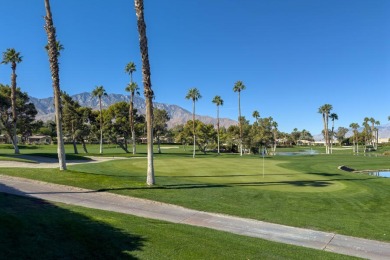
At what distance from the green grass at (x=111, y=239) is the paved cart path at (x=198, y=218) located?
115 centimetres

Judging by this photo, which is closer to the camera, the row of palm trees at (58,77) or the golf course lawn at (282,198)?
the golf course lawn at (282,198)

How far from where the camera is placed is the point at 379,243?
42.7 ft

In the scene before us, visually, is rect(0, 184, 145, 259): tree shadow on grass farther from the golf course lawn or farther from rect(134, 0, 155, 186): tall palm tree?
rect(134, 0, 155, 186): tall palm tree

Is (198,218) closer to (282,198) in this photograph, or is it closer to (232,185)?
A: (282,198)

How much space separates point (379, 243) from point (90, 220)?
35.2 feet

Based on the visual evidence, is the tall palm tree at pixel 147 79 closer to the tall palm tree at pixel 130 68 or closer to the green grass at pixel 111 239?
the green grass at pixel 111 239

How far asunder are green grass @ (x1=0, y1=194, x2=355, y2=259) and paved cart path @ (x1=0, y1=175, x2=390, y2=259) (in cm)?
115

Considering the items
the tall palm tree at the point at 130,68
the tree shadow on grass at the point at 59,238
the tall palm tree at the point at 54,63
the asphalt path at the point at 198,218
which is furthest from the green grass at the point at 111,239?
the tall palm tree at the point at 130,68

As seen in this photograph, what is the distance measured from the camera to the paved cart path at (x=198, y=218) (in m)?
12.5

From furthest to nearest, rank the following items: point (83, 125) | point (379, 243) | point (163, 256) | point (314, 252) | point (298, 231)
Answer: point (83, 125) < point (298, 231) < point (379, 243) < point (314, 252) < point (163, 256)

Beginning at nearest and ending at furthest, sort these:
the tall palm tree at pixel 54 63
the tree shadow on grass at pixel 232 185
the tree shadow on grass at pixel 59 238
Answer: the tree shadow on grass at pixel 59 238
the tree shadow on grass at pixel 232 185
the tall palm tree at pixel 54 63

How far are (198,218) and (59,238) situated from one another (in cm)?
710

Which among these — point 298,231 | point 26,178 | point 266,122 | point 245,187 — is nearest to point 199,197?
point 245,187

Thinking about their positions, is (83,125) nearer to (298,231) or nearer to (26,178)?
(26,178)
